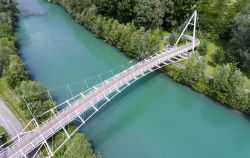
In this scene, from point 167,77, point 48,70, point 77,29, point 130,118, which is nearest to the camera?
point 130,118

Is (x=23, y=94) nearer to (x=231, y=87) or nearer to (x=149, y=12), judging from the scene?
(x=231, y=87)

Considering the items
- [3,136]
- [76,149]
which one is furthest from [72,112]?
[3,136]

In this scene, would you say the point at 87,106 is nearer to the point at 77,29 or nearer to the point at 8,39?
the point at 8,39

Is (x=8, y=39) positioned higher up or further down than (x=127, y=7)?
further down

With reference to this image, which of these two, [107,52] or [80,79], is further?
[107,52]

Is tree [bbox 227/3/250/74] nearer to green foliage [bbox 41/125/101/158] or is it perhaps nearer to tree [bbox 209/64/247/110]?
tree [bbox 209/64/247/110]

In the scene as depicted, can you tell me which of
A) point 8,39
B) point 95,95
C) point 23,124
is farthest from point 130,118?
point 8,39

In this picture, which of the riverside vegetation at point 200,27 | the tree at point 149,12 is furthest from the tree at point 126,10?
the tree at point 149,12

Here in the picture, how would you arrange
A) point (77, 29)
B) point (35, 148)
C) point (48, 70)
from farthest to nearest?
point (77, 29) → point (48, 70) → point (35, 148)
